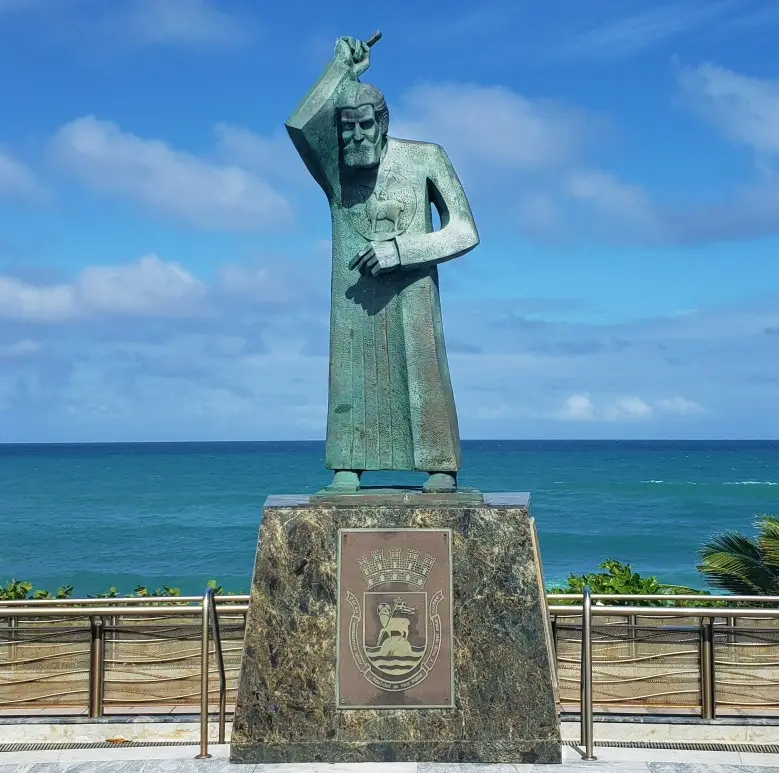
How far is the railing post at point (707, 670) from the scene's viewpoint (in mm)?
7527

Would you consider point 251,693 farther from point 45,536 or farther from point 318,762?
point 45,536

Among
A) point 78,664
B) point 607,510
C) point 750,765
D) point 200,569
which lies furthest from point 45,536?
point 750,765

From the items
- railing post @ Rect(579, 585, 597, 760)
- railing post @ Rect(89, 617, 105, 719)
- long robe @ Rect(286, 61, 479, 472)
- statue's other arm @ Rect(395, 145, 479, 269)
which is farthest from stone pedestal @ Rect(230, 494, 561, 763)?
railing post @ Rect(89, 617, 105, 719)

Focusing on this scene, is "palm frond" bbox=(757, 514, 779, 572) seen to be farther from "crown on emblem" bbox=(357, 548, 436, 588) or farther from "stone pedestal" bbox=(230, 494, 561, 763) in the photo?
"crown on emblem" bbox=(357, 548, 436, 588)

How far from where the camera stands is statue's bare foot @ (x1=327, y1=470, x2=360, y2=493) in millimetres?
6508

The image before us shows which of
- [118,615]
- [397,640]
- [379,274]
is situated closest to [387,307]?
[379,274]

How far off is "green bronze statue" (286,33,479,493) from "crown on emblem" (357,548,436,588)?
0.56 metres

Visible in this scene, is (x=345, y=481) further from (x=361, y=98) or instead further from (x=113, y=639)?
(x=113, y=639)

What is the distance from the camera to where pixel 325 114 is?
21.8 feet

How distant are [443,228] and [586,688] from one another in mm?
2743

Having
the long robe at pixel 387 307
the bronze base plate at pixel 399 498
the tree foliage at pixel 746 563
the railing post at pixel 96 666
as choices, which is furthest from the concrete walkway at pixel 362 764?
the tree foliage at pixel 746 563

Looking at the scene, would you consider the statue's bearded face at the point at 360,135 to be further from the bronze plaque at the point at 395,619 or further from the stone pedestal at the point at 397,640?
the bronze plaque at the point at 395,619

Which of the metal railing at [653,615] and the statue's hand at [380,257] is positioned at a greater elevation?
the statue's hand at [380,257]

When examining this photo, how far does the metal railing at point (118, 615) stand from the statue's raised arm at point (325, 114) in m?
2.57
